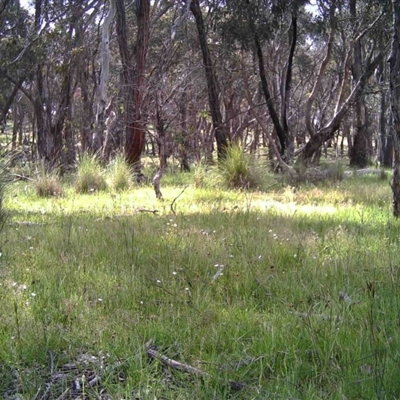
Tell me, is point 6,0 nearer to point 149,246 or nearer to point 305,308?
point 149,246

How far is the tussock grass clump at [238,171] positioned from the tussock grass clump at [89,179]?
2.38 m

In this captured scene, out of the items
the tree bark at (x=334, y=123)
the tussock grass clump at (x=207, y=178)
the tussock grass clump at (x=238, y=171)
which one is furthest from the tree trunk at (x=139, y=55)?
the tree bark at (x=334, y=123)

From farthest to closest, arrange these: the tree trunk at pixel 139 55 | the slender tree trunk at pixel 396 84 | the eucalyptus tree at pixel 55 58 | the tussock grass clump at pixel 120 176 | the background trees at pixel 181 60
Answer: the eucalyptus tree at pixel 55 58, the tree trunk at pixel 139 55, the background trees at pixel 181 60, the tussock grass clump at pixel 120 176, the slender tree trunk at pixel 396 84

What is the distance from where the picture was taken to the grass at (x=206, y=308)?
2.08 m

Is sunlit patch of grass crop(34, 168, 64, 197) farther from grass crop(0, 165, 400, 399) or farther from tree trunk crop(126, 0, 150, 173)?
grass crop(0, 165, 400, 399)

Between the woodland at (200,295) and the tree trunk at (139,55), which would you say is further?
the tree trunk at (139,55)

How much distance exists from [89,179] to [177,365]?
26.1 feet

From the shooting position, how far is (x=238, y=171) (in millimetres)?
9953

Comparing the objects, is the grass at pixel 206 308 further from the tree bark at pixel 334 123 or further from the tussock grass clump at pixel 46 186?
the tree bark at pixel 334 123

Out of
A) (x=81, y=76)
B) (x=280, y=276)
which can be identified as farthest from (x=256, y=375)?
(x=81, y=76)

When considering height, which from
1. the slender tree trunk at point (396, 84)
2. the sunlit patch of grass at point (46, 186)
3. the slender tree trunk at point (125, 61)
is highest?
the slender tree trunk at point (125, 61)

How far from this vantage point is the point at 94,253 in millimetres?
4012

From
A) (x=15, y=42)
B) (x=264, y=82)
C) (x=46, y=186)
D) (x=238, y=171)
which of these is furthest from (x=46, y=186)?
(x=15, y=42)

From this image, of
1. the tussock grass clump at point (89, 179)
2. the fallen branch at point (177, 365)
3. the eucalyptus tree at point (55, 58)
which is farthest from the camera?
the eucalyptus tree at point (55, 58)
